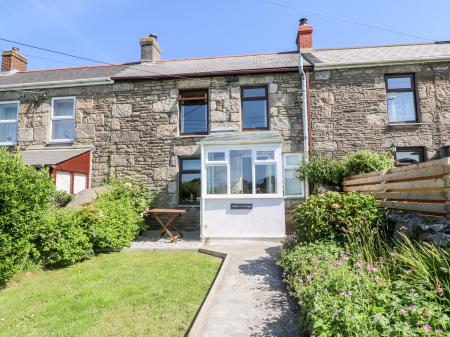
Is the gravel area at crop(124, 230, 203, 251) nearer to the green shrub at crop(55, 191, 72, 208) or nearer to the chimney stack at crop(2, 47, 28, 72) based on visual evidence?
the green shrub at crop(55, 191, 72, 208)

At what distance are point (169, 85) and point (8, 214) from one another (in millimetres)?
7203

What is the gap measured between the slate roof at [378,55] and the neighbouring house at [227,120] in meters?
0.05

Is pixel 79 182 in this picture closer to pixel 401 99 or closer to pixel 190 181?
pixel 190 181

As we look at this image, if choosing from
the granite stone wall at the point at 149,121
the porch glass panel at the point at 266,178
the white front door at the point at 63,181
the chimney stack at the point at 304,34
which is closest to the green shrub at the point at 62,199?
the white front door at the point at 63,181

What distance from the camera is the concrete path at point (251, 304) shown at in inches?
128

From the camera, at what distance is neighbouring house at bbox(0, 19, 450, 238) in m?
8.98

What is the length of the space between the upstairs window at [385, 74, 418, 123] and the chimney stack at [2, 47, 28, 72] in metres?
16.7

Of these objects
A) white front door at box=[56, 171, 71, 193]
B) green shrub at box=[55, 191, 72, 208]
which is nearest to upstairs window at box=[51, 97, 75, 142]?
white front door at box=[56, 171, 71, 193]

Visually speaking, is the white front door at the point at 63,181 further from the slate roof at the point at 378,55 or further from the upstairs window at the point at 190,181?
the slate roof at the point at 378,55

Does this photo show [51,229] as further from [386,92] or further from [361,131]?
[386,92]

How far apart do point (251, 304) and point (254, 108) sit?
7721mm

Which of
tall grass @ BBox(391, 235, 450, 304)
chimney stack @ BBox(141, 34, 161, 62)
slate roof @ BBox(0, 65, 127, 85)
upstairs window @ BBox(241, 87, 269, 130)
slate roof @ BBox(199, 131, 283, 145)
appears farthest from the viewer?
chimney stack @ BBox(141, 34, 161, 62)

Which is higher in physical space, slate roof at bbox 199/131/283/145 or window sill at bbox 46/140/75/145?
window sill at bbox 46/140/75/145

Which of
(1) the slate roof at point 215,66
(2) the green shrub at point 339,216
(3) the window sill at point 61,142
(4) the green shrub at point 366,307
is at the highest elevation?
(1) the slate roof at point 215,66
